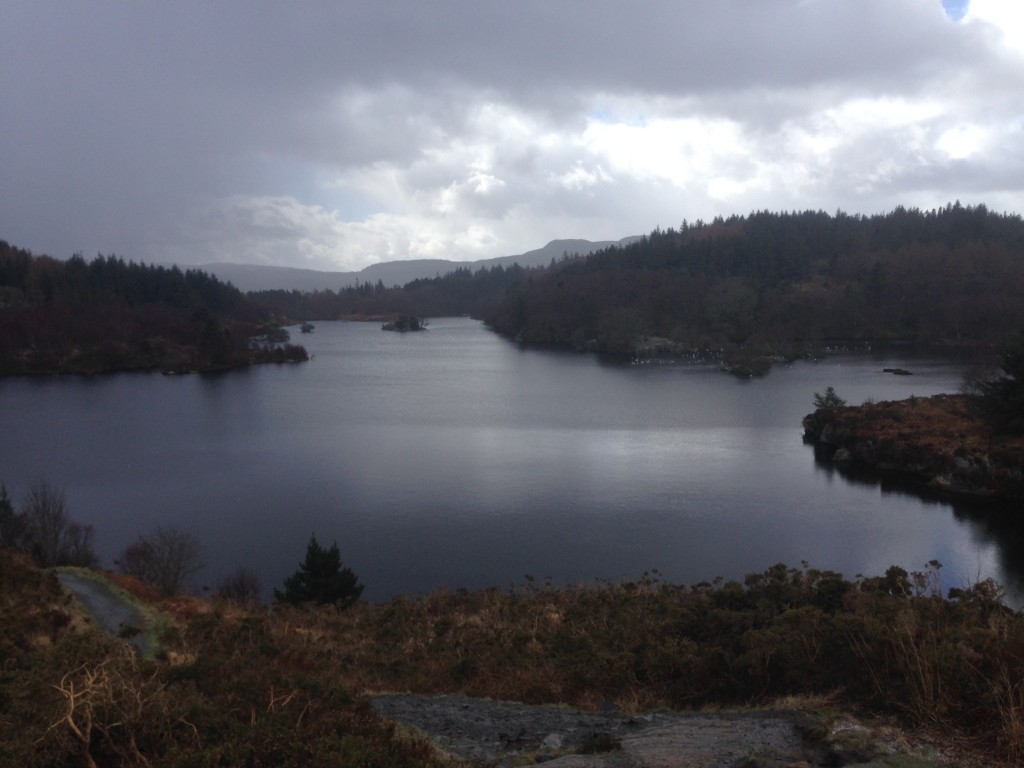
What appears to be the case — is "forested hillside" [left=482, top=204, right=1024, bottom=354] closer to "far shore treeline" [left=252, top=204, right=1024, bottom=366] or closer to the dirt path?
"far shore treeline" [left=252, top=204, right=1024, bottom=366]

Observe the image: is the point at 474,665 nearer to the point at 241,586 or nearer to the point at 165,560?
the point at 241,586

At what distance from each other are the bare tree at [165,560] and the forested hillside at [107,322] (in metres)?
47.9

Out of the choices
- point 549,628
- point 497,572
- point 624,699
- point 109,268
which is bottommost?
point 497,572

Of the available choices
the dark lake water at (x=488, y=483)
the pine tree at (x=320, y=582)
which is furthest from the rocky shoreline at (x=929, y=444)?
the pine tree at (x=320, y=582)

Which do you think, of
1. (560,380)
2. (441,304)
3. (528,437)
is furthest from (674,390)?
(441,304)

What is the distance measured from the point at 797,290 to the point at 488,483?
75729mm

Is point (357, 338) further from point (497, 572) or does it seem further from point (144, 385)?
point (497, 572)

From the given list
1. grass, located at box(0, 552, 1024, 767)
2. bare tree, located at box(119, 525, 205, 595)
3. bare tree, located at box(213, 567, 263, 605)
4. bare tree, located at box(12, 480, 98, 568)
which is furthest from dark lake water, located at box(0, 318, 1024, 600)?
grass, located at box(0, 552, 1024, 767)

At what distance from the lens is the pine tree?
42.8 ft

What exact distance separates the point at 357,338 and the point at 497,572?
87920 mm

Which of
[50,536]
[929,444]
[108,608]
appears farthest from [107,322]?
[929,444]

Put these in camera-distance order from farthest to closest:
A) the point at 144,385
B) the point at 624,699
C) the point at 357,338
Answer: the point at 357,338 < the point at 144,385 < the point at 624,699

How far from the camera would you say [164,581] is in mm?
14453

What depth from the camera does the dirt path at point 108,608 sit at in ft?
27.9
